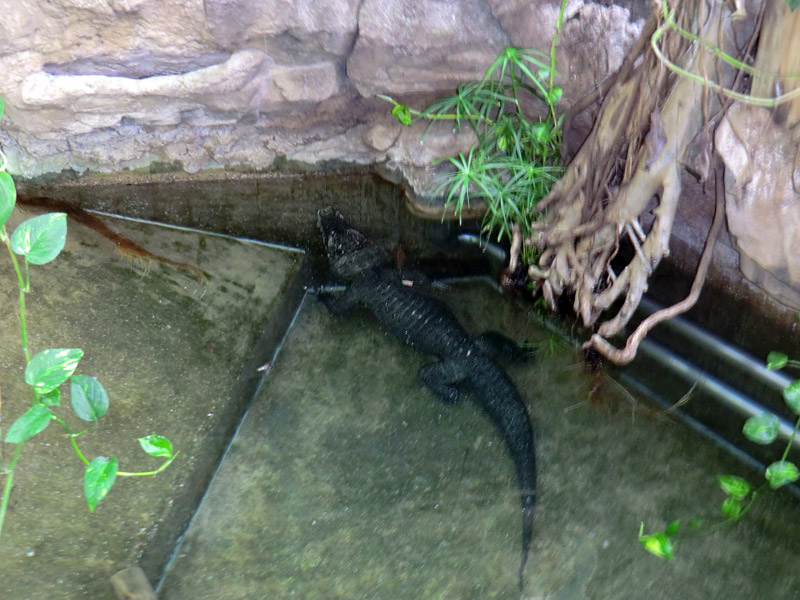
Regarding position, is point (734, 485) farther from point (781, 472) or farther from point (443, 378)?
point (443, 378)

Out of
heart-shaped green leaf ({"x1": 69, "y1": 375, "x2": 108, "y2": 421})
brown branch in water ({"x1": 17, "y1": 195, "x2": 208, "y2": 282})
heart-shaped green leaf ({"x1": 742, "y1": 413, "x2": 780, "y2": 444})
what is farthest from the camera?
brown branch in water ({"x1": 17, "y1": 195, "x2": 208, "y2": 282})

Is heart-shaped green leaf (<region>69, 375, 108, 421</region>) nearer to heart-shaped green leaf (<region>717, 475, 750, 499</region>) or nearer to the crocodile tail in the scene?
the crocodile tail

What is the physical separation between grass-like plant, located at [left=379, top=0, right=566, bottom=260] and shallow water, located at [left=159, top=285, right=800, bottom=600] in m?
0.79

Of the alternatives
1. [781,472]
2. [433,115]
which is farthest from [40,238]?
[781,472]

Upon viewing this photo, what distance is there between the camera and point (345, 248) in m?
3.36

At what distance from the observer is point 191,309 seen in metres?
2.83

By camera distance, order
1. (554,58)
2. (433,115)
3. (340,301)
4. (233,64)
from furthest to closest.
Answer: (340,301) < (433,115) < (233,64) < (554,58)

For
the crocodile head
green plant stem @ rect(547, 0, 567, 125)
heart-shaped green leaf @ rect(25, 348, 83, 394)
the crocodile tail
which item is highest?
green plant stem @ rect(547, 0, 567, 125)

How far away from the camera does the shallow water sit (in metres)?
2.29

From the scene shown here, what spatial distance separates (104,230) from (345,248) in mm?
1214

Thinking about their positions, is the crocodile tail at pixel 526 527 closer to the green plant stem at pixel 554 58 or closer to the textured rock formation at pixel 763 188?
the textured rock formation at pixel 763 188

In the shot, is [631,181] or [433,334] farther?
[433,334]

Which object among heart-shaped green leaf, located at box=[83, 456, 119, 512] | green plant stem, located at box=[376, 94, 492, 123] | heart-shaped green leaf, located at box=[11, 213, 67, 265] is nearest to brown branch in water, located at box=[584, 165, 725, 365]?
green plant stem, located at box=[376, 94, 492, 123]

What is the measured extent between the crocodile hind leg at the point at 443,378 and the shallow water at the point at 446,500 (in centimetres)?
5
